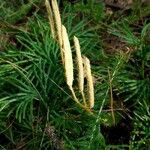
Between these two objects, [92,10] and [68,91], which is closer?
[68,91]

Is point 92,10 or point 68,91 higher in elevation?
point 92,10

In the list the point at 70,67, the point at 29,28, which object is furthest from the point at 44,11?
the point at 70,67

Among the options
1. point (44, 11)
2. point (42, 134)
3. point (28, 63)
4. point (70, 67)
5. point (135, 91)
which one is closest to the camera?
point (70, 67)

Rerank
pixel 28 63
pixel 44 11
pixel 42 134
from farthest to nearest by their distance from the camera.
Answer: pixel 44 11, pixel 28 63, pixel 42 134

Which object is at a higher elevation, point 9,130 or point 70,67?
point 70,67

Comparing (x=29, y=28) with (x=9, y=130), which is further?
(x=29, y=28)

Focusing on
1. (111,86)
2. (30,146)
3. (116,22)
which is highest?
(116,22)

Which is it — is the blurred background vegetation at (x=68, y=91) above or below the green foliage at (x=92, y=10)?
below

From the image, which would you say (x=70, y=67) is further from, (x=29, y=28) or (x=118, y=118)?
(x=29, y=28)

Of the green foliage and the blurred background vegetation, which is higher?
the green foliage

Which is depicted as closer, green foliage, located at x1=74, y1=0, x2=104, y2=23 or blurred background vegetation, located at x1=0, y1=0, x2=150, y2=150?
blurred background vegetation, located at x1=0, y1=0, x2=150, y2=150

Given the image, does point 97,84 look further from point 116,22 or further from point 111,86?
point 116,22
